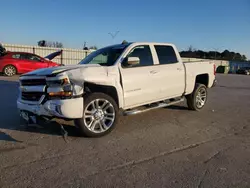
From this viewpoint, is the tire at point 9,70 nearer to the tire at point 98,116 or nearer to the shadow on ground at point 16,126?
the shadow on ground at point 16,126

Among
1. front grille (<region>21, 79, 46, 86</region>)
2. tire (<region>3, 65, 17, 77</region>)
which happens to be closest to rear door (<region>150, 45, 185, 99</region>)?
front grille (<region>21, 79, 46, 86</region>)

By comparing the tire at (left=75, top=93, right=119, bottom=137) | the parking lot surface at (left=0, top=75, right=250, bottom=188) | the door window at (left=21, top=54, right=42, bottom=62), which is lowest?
the parking lot surface at (left=0, top=75, right=250, bottom=188)

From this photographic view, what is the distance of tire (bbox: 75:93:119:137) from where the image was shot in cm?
475

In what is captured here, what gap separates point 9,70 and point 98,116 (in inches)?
521

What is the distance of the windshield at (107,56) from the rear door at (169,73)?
0.97m

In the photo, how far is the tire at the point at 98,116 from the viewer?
4.75 meters

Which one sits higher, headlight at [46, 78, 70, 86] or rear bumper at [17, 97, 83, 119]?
headlight at [46, 78, 70, 86]

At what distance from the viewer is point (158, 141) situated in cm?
471

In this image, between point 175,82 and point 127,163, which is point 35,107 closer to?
point 127,163

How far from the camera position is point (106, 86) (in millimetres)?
5090

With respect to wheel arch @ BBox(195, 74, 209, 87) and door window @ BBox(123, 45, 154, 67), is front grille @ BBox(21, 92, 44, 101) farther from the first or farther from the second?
wheel arch @ BBox(195, 74, 209, 87)

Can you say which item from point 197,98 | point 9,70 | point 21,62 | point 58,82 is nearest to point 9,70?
point 9,70

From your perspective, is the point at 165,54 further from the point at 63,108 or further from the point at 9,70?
the point at 9,70

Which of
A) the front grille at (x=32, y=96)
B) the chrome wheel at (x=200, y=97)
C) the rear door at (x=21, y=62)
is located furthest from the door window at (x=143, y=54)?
the rear door at (x=21, y=62)
